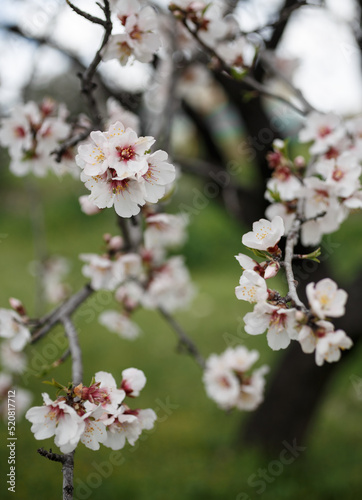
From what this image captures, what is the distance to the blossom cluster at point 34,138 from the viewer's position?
4.66 ft

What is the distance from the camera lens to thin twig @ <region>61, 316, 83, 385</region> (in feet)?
3.42

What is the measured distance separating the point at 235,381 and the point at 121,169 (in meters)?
0.97

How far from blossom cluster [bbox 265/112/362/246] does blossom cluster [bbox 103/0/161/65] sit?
440mm

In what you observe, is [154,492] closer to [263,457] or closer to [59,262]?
[263,457]

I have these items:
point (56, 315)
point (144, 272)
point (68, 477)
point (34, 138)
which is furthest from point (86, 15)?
point (144, 272)

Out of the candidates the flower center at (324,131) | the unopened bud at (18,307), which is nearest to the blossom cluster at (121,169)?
the unopened bud at (18,307)

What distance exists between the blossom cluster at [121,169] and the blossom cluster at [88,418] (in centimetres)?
35

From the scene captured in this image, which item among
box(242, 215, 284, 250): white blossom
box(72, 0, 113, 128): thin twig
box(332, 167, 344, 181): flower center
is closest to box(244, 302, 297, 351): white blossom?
box(242, 215, 284, 250): white blossom

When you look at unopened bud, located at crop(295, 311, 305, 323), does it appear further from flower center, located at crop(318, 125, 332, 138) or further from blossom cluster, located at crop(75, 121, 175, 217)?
flower center, located at crop(318, 125, 332, 138)

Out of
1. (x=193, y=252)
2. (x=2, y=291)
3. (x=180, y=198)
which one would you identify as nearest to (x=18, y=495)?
(x=2, y=291)

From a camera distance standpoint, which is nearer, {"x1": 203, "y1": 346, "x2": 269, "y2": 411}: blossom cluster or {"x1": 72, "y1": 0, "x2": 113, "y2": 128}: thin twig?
{"x1": 72, "y1": 0, "x2": 113, "y2": 128}: thin twig

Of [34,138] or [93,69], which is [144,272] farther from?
[93,69]

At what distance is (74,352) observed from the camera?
3.71 ft

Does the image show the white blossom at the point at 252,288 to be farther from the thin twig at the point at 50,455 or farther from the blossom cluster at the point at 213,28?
the blossom cluster at the point at 213,28
